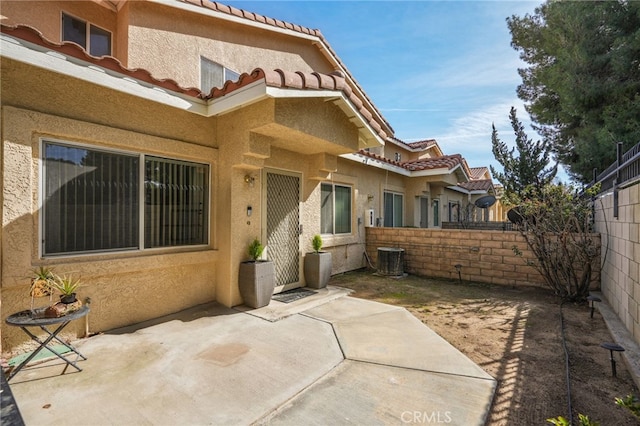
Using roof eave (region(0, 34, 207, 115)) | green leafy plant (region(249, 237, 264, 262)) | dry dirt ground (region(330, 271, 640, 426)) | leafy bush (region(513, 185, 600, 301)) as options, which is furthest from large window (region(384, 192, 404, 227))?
roof eave (region(0, 34, 207, 115))

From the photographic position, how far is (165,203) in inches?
243

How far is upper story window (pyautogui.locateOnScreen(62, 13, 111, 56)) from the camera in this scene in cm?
742

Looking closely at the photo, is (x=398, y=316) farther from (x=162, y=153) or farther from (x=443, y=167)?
(x=443, y=167)

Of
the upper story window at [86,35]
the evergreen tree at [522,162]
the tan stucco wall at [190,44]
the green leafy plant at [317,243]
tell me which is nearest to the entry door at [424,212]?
the evergreen tree at [522,162]

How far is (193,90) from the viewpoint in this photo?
5.88m

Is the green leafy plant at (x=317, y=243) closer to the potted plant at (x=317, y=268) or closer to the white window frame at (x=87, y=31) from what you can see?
the potted plant at (x=317, y=268)

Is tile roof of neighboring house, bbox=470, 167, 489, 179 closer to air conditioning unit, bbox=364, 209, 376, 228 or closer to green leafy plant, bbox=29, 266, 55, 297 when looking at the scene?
air conditioning unit, bbox=364, 209, 376, 228

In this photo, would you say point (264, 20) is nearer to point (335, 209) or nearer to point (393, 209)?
point (335, 209)

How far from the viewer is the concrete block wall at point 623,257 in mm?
4605

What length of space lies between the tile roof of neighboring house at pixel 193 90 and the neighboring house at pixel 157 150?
27mm

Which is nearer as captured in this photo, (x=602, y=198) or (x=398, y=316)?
(x=398, y=316)

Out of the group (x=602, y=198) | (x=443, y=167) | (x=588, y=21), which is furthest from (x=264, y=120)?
(x=588, y=21)

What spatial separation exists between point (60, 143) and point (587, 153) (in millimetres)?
15772

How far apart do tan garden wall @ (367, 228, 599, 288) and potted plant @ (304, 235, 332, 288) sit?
151 inches
